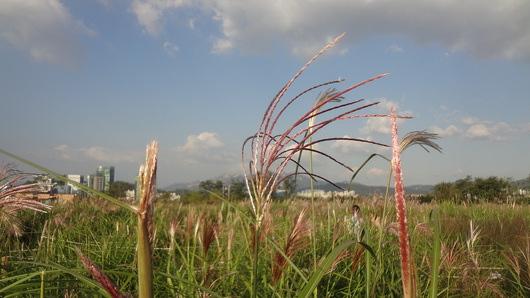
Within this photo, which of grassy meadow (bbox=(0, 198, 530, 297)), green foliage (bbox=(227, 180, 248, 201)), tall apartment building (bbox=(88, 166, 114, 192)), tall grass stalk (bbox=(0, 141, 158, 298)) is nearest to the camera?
tall grass stalk (bbox=(0, 141, 158, 298))

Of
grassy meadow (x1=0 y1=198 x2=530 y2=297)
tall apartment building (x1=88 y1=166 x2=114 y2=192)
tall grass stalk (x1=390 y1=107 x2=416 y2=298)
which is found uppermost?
tall apartment building (x1=88 y1=166 x2=114 y2=192)

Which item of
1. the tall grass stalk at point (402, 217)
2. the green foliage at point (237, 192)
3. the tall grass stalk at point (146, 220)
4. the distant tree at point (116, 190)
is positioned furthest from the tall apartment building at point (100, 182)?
the green foliage at point (237, 192)

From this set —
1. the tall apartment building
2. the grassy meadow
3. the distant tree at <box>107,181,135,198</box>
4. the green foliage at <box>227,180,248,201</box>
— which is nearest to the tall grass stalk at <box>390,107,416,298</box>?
the grassy meadow

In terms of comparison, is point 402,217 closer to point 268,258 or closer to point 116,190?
point 268,258

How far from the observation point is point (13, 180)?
222cm

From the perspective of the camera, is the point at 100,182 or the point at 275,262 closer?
the point at 275,262

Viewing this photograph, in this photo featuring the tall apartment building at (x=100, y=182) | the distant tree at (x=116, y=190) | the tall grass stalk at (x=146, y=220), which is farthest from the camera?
the tall apartment building at (x=100, y=182)

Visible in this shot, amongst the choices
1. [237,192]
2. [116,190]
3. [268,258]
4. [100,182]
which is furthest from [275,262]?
[100,182]

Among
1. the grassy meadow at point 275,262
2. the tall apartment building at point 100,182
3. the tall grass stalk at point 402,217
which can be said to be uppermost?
the tall apartment building at point 100,182

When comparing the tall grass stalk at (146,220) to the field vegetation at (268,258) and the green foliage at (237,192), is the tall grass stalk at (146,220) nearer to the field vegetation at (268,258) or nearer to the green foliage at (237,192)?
the field vegetation at (268,258)

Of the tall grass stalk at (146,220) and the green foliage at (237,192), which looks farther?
the green foliage at (237,192)

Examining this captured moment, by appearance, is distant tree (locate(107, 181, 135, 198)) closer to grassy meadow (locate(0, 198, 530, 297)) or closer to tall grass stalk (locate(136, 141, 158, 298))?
grassy meadow (locate(0, 198, 530, 297))

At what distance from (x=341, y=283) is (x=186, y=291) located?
4.14ft

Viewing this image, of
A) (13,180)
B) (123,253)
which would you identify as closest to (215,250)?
(123,253)
